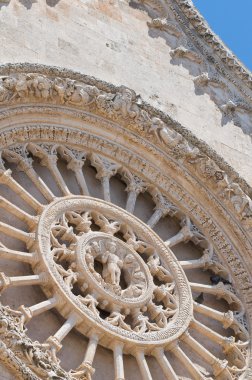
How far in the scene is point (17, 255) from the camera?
31.0 feet

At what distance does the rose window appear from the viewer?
30.8 ft

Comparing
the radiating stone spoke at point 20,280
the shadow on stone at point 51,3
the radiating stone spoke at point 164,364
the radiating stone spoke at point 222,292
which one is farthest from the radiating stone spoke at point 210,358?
the shadow on stone at point 51,3

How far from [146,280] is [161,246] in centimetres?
62

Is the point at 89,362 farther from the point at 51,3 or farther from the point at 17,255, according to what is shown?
the point at 51,3

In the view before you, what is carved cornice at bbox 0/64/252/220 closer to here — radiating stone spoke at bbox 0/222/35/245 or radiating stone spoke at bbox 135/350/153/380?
radiating stone spoke at bbox 0/222/35/245

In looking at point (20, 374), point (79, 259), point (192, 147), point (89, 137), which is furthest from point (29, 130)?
point (20, 374)

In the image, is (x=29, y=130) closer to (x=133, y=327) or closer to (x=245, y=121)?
(x=133, y=327)

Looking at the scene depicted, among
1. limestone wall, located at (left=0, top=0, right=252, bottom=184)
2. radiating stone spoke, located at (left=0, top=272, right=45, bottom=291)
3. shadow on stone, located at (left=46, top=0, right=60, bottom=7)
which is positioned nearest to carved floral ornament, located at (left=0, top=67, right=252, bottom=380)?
radiating stone spoke, located at (left=0, top=272, right=45, bottom=291)

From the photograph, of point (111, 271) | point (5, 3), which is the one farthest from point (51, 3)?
point (111, 271)

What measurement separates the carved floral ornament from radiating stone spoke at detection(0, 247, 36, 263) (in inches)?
0.5

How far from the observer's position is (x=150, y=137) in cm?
1162

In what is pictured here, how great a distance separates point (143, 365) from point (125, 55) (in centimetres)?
454

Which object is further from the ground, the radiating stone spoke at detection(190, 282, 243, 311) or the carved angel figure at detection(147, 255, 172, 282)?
the radiating stone spoke at detection(190, 282, 243, 311)

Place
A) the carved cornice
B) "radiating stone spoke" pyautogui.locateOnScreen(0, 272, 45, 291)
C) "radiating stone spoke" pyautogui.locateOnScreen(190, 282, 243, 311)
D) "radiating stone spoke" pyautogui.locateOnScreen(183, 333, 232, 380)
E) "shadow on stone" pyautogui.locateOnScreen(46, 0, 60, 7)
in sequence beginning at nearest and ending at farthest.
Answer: "radiating stone spoke" pyautogui.locateOnScreen(0, 272, 45, 291) → "radiating stone spoke" pyautogui.locateOnScreen(183, 333, 232, 380) → the carved cornice → "radiating stone spoke" pyautogui.locateOnScreen(190, 282, 243, 311) → "shadow on stone" pyautogui.locateOnScreen(46, 0, 60, 7)
